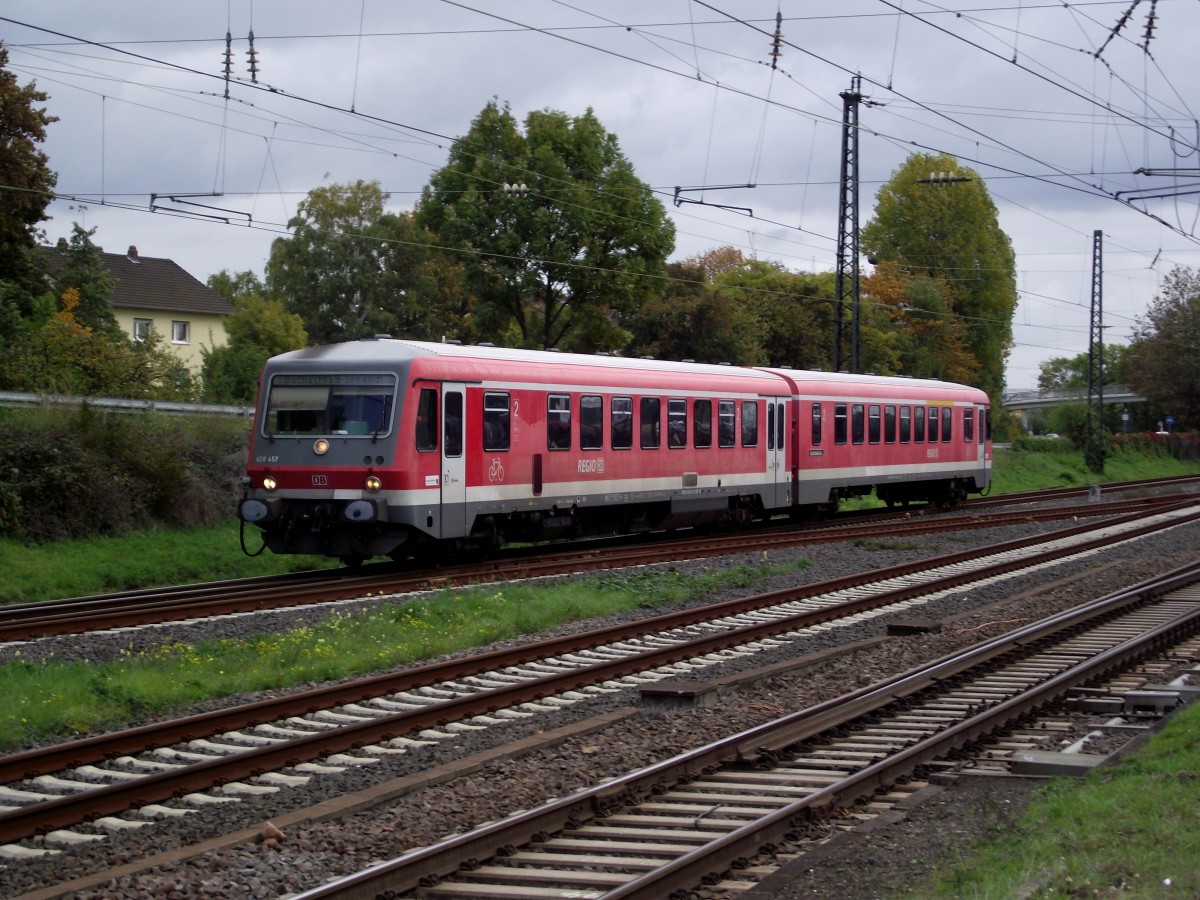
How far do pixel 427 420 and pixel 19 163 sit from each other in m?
17.2

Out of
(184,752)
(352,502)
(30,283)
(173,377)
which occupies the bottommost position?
(184,752)

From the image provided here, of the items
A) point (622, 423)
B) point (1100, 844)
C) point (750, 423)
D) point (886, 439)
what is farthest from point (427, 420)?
point (886, 439)

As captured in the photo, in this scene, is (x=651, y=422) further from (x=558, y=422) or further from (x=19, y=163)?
(x=19, y=163)

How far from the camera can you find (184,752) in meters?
9.60

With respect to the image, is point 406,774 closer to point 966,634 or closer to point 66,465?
point 966,634

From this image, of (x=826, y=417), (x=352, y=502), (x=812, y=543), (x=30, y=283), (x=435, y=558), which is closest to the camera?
(x=352, y=502)

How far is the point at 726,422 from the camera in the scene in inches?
Answer: 1038

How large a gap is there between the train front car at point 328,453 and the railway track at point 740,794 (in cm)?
868

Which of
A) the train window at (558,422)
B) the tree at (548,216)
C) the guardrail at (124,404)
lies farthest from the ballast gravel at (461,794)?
the tree at (548,216)

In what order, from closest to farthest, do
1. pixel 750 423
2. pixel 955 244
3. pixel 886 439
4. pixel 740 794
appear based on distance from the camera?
pixel 740 794, pixel 750 423, pixel 886 439, pixel 955 244

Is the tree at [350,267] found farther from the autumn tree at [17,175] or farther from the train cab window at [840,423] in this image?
the train cab window at [840,423]

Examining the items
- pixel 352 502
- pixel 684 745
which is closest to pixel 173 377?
pixel 352 502

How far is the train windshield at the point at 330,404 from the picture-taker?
18938 mm

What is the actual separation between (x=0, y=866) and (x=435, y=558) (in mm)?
14108
